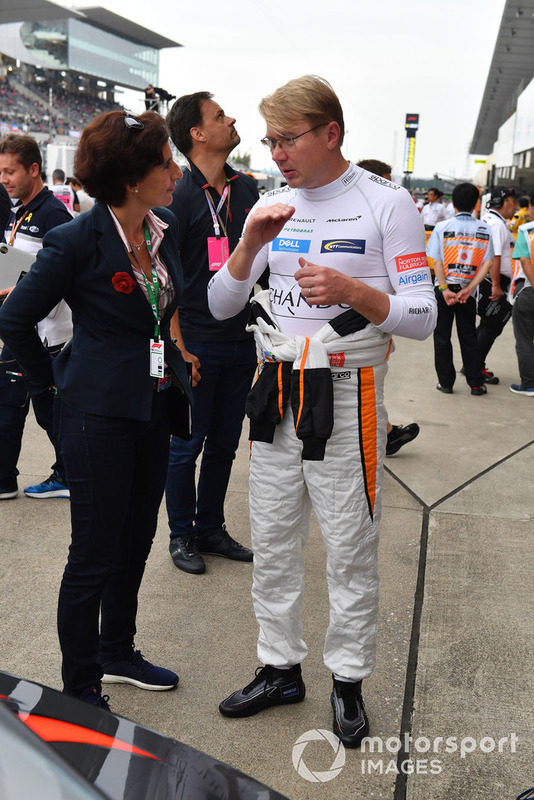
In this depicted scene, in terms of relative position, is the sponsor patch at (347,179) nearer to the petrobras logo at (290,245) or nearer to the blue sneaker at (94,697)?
the petrobras logo at (290,245)

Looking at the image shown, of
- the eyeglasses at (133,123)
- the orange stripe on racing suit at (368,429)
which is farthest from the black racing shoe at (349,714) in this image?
the eyeglasses at (133,123)

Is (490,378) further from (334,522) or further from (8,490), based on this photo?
(334,522)

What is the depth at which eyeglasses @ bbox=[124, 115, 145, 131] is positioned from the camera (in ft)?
7.34

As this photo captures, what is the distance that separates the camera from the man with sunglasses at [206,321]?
3564 mm

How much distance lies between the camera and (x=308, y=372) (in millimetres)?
2354

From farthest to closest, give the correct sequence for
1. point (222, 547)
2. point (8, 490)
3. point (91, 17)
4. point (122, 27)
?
point (122, 27), point (91, 17), point (8, 490), point (222, 547)

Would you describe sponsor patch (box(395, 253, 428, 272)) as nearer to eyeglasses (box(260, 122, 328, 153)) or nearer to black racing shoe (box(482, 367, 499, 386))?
eyeglasses (box(260, 122, 328, 153))

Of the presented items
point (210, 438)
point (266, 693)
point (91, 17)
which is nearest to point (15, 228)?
point (210, 438)

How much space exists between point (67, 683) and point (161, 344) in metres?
1.12

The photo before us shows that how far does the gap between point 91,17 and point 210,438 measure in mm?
102712

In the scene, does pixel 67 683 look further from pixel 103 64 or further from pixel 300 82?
pixel 103 64

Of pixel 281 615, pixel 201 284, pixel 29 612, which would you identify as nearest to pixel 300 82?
pixel 201 284

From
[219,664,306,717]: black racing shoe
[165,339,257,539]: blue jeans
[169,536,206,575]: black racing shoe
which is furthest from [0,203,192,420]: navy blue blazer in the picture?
[169,536,206,575]: black racing shoe

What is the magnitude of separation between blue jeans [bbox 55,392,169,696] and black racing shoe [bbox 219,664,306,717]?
1.55 feet
